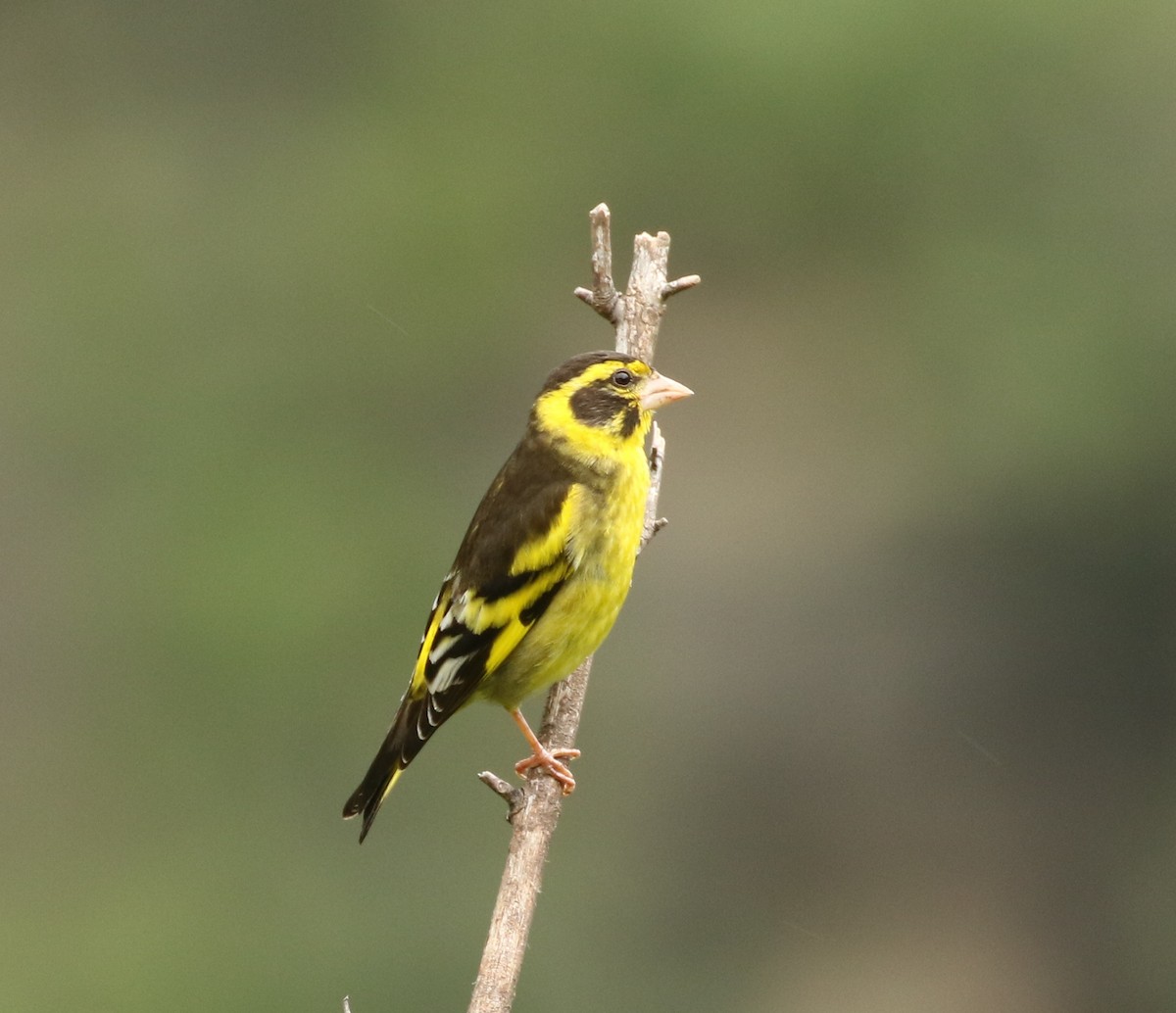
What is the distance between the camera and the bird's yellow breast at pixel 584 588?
4.21 metres

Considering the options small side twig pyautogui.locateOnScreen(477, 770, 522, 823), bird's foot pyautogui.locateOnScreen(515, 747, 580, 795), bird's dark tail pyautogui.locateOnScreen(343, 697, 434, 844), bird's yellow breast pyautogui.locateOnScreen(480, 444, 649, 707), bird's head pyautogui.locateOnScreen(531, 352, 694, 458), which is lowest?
small side twig pyautogui.locateOnScreen(477, 770, 522, 823)

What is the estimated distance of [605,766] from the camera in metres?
10.6

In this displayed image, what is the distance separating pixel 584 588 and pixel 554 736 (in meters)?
0.38

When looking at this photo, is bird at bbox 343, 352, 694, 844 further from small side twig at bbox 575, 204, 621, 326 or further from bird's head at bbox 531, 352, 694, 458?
small side twig at bbox 575, 204, 621, 326

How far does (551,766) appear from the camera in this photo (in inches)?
165

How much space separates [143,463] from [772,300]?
13.7ft

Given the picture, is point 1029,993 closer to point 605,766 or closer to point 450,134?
Result: point 605,766

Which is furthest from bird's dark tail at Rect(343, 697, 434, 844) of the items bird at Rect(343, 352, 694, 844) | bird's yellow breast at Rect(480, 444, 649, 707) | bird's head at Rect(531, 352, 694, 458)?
bird's head at Rect(531, 352, 694, 458)

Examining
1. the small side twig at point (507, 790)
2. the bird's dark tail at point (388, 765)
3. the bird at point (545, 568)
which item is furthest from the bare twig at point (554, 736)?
the bird's dark tail at point (388, 765)

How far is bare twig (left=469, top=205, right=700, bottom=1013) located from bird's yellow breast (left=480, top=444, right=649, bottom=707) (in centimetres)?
14

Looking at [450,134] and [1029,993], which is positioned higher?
[450,134]

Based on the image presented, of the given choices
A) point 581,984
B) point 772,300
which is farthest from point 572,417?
point 772,300

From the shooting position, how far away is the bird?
4184 millimetres

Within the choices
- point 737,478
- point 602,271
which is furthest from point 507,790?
point 737,478
